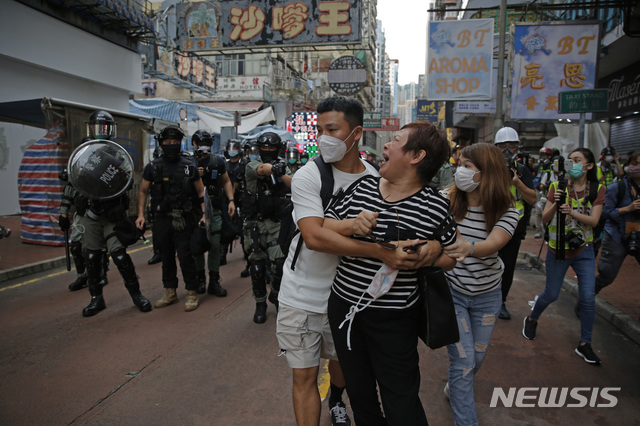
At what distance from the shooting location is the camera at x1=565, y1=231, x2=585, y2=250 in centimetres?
385

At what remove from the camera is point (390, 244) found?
1.75 metres

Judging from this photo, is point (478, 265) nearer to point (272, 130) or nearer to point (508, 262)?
point (508, 262)

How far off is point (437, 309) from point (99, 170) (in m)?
4.18

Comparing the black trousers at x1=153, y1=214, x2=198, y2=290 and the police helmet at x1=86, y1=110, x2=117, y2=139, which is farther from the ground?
the police helmet at x1=86, y1=110, x2=117, y2=139

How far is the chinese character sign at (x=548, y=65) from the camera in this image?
35.8 ft

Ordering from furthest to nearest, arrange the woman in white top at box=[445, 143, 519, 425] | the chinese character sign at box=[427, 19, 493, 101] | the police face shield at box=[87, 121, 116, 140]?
the chinese character sign at box=[427, 19, 493, 101], the police face shield at box=[87, 121, 116, 140], the woman in white top at box=[445, 143, 519, 425]

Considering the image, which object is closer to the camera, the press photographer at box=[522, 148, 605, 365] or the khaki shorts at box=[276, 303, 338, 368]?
the khaki shorts at box=[276, 303, 338, 368]

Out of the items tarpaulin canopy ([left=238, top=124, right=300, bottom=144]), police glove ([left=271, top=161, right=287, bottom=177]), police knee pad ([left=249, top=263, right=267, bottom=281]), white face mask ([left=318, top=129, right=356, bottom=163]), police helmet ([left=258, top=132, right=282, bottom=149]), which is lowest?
police knee pad ([left=249, top=263, right=267, bottom=281])

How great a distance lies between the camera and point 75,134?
919cm

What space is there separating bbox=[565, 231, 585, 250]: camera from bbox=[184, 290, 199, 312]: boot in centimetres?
415

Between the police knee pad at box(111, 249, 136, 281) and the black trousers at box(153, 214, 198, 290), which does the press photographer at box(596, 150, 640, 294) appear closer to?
the black trousers at box(153, 214, 198, 290)

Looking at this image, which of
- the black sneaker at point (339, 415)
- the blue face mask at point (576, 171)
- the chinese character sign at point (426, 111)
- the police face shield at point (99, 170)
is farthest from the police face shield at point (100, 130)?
the chinese character sign at point (426, 111)

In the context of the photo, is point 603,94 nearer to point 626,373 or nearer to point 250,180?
point 626,373

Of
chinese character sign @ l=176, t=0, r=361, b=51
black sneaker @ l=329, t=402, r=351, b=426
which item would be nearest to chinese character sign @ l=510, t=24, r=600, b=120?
chinese character sign @ l=176, t=0, r=361, b=51
